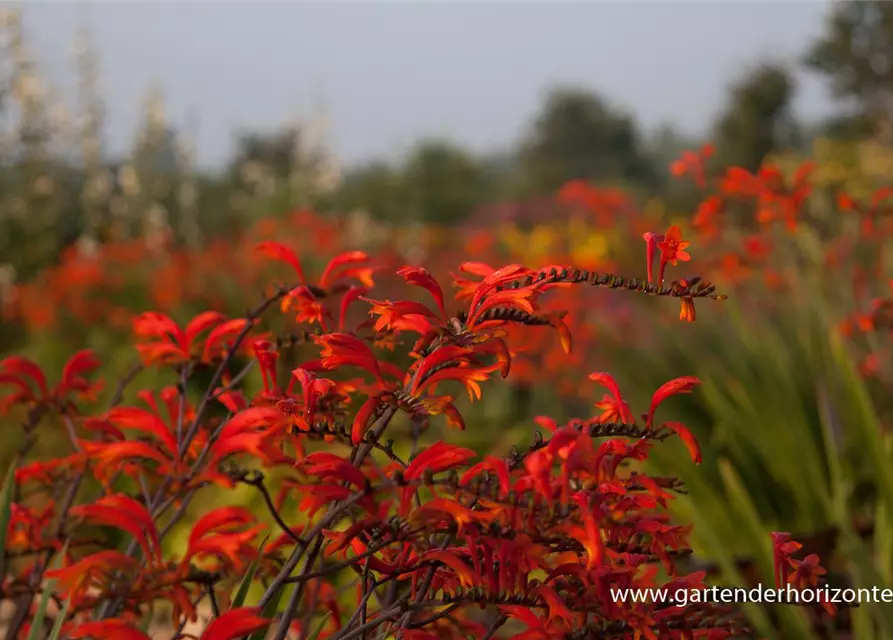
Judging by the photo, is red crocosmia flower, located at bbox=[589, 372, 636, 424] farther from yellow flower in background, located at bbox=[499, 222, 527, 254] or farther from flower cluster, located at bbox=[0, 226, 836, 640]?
yellow flower in background, located at bbox=[499, 222, 527, 254]

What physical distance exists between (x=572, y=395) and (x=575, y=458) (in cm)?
466

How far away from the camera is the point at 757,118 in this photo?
27.5m

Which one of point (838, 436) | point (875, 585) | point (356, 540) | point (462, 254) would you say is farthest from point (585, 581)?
point (462, 254)

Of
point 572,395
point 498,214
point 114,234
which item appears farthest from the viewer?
point 498,214

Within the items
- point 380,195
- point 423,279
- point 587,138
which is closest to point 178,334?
point 423,279

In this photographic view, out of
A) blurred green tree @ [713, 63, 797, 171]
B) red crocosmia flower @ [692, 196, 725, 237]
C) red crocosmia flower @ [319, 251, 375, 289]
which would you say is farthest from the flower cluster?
blurred green tree @ [713, 63, 797, 171]

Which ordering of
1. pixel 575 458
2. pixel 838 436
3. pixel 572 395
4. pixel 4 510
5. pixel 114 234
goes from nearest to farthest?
pixel 575 458 < pixel 4 510 < pixel 838 436 < pixel 572 395 < pixel 114 234

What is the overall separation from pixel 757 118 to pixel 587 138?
837 centimetres

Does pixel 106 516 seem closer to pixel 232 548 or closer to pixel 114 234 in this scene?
pixel 232 548

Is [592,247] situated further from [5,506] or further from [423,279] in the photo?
[423,279]

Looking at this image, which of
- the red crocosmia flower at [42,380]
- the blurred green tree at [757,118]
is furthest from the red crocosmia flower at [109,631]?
the blurred green tree at [757,118]

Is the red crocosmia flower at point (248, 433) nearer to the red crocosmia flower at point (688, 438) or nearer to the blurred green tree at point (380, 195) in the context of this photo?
the red crocosmia flower at point (688, 438)

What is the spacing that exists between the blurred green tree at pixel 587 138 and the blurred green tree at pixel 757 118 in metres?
4.88

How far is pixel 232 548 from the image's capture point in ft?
3.18
